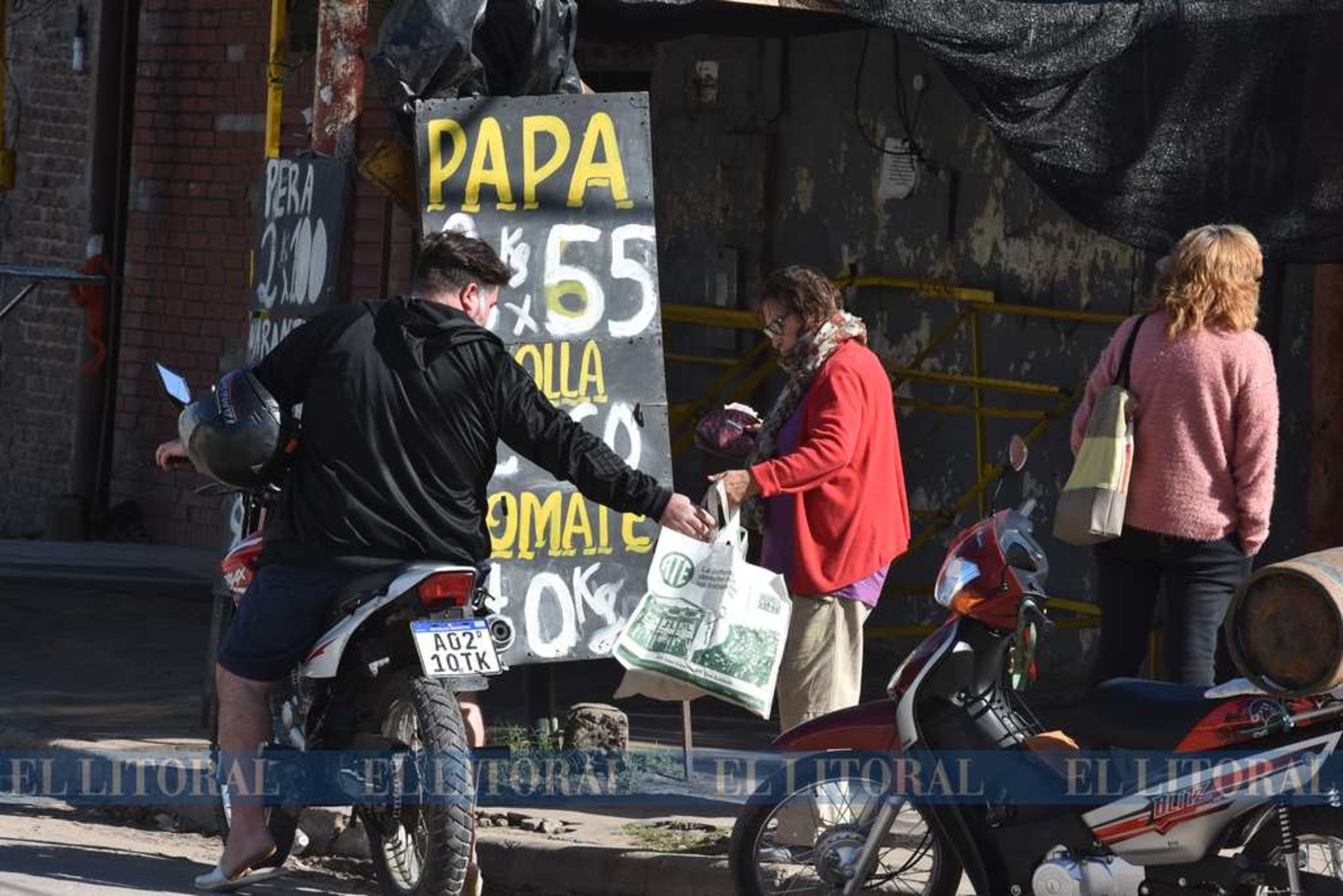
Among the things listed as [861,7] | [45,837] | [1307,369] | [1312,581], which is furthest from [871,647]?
[1312,581]

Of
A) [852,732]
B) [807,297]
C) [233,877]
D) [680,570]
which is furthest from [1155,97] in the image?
[233,877]

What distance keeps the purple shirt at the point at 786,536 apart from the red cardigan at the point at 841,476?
24mm

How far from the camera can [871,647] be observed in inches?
437

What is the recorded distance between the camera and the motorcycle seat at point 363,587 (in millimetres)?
6336

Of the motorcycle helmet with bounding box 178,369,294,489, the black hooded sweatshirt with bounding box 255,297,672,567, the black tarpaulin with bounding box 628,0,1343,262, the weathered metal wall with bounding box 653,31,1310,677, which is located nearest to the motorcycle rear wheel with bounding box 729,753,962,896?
the black hooded sweatshirt with bounding box 255,297,672,567

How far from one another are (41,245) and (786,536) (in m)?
9.00

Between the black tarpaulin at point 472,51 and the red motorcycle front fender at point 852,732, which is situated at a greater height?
the black tarpaulin at point 472,51

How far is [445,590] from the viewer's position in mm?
6293

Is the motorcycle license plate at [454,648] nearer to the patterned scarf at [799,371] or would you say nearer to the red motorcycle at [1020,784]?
the red motorcycle at [1020,784]

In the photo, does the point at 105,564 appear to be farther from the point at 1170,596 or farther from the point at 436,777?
the point at 1170,596

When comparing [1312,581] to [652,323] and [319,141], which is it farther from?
[319,141]

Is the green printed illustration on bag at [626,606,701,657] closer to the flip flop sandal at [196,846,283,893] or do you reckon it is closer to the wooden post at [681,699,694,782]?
the wooden post at [681,699,694,782]

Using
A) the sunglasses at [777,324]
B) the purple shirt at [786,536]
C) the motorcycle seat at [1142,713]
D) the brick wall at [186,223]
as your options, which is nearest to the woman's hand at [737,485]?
the purple shirt at [786,536]

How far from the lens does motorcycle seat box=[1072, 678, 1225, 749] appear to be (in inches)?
220
